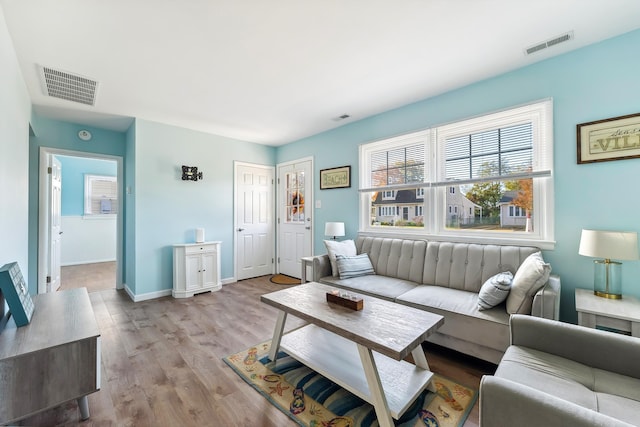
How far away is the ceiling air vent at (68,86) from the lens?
2.49m

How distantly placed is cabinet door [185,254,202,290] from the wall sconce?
1.16 metres

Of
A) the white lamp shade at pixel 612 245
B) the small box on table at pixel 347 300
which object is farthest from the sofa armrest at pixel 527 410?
the white lamp shade at pixel 612 245

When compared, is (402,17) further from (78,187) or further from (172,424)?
(78,187)

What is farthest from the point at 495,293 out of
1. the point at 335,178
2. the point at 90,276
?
the point at 90,276

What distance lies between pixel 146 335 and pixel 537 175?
12.9ft

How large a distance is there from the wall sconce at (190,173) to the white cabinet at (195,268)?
993mm

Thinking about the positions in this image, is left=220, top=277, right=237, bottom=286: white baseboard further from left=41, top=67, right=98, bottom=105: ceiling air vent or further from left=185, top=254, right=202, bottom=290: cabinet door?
left=41, top=67, right=98, bottom=105: ceiling air vent

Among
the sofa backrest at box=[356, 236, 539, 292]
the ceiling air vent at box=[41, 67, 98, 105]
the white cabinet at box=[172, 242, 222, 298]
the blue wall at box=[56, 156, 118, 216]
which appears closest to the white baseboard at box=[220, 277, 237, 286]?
the white cabinet at box=[172, 242, 222, 298]

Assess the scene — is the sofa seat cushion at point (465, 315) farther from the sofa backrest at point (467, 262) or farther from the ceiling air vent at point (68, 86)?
the ceiling air vent at point (68, 86)

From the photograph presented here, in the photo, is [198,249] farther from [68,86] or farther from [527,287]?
[527,287]

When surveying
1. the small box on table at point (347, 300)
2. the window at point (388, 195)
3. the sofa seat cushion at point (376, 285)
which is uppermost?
the window at point (388, 195)

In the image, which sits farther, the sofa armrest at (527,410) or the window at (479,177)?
the window at (479,177)

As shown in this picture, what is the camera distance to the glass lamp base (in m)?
1.92

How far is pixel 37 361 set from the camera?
49.4 inches
